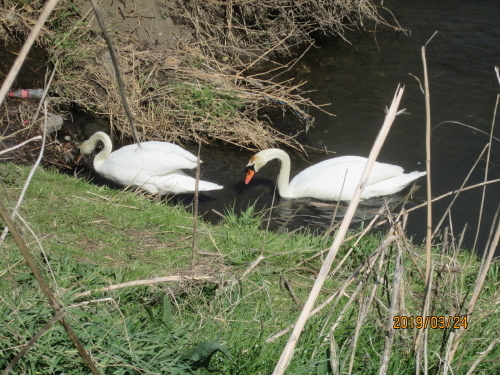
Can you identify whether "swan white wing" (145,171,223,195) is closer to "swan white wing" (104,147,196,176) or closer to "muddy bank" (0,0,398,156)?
"swan white wing" (104,147,196,176)

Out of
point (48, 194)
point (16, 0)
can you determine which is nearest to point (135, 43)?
point (16, 0)

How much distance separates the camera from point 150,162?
23.3ft

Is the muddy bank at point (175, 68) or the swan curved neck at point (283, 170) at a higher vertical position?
the muddy bank at point (175, 68)

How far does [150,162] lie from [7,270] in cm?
404

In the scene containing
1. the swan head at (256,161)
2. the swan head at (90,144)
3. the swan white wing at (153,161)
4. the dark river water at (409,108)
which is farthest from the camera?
the swan head at (90,144)

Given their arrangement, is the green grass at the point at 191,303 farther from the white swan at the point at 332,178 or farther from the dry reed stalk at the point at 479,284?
the white swan at the point at 332,178

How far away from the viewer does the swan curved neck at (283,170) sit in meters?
7.62

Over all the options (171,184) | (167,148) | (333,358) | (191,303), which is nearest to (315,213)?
(171,184)

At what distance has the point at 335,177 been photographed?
7.34 meters

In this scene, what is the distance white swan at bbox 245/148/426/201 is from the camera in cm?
731

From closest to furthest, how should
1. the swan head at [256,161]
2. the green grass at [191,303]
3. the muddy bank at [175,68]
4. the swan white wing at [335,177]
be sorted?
the green grass at [191,303], the swan white wing at [335,177], the swan head at [256,161], the muddy bank at [175,68]

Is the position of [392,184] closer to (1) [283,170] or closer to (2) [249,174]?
(1) [283,170]
